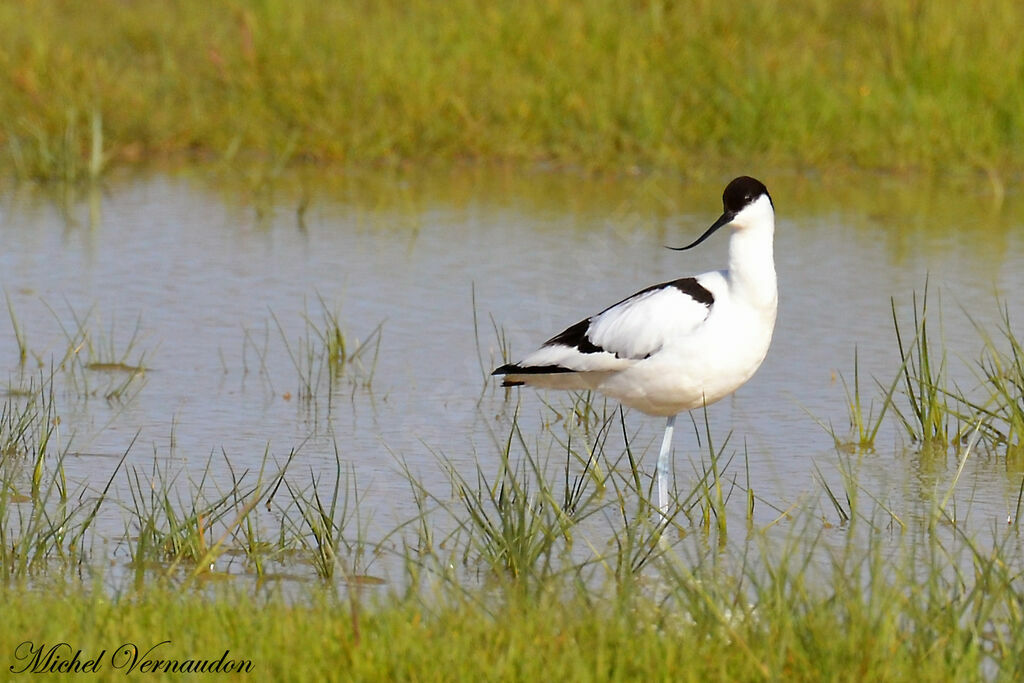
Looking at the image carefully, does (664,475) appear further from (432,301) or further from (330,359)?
(432,301)

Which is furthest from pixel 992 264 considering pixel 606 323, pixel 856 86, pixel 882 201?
pixel 606 323

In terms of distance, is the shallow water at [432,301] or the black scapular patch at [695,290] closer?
the black scapular patch at [695,290]

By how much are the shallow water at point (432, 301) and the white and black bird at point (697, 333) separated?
0.39m

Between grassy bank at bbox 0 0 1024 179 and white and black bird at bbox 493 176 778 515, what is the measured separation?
296 inches

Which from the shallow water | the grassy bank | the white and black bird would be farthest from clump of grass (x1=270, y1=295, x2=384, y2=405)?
the grassy bank

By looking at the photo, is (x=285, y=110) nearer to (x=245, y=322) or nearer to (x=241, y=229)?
(x=241, y=229)

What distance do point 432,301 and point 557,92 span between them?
4.79m

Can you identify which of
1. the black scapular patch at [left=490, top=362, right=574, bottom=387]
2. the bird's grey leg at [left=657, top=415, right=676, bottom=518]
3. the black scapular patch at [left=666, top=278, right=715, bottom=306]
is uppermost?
the black scapular patch at [left=666, top=278, right=715, bottom=306]

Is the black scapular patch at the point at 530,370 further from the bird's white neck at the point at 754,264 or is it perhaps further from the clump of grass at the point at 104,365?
the clump of grass at the point at 104,365

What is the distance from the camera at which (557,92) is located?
1344cm

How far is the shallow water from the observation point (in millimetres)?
6270

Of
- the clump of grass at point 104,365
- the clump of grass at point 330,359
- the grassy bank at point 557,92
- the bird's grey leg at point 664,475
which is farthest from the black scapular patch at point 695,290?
the grassy bank at point 557,92

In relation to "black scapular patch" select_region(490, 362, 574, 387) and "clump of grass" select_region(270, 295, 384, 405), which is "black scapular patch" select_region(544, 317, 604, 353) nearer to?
"black scapular patch" select_region(490, 362, 574, 387)

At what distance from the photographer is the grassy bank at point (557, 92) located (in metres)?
13.1
